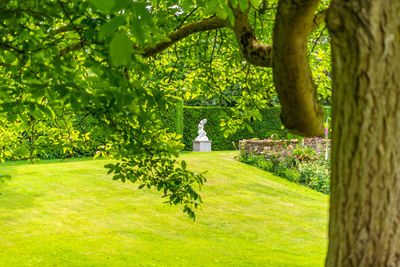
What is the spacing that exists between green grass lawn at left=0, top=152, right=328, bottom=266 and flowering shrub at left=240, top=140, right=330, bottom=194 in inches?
32.5

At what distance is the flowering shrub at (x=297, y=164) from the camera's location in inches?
578

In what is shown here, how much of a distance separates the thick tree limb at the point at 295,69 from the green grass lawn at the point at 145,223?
465cm

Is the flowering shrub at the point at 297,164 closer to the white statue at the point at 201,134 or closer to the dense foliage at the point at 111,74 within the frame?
the white statue at the point at 201,134

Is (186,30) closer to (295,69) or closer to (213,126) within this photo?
(295,69)

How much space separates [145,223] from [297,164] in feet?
26.2

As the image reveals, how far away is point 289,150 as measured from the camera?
16.2 m

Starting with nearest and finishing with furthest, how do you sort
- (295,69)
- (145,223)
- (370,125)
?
(370,125)
(295,69)
(145,223)

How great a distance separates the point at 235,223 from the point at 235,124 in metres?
4.35

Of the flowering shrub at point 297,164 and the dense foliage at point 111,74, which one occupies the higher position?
the dense foliage at point 111,74

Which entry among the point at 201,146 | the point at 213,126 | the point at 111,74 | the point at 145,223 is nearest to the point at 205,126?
the point at 213,126

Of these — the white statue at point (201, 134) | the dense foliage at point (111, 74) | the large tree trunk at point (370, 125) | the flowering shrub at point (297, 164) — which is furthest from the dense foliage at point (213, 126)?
the large tree trunk at point (370, 125)

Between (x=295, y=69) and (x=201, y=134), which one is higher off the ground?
(x=295, y=69)

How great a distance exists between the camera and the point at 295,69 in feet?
8.00

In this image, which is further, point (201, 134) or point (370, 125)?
point (201, 134)
